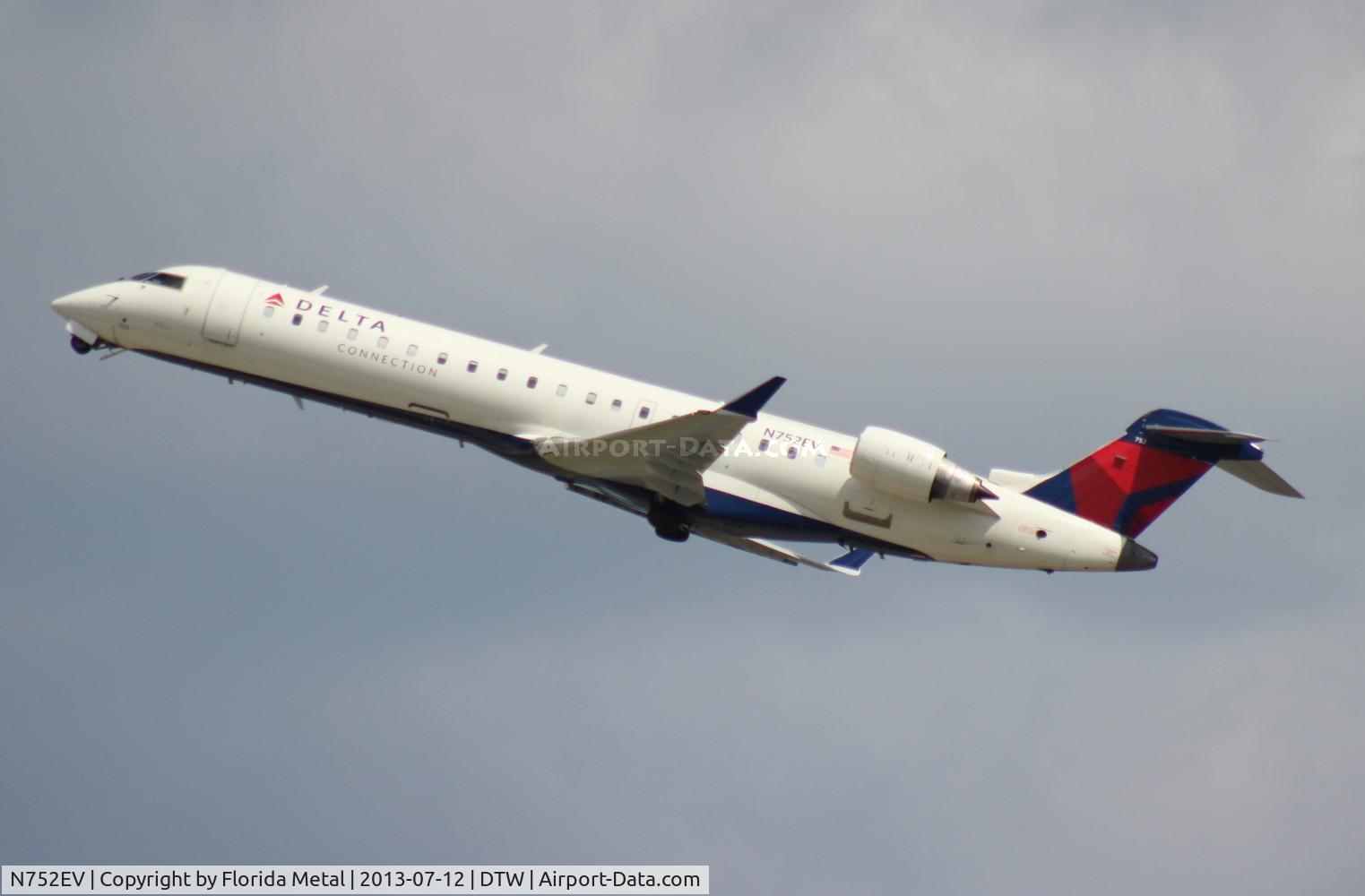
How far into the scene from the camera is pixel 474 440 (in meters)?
27.0

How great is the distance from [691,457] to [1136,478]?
8.72 metres

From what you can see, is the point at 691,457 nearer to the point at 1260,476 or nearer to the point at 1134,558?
the point at 1134,558

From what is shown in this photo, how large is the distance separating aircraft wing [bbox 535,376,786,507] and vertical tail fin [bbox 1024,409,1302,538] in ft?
21.7

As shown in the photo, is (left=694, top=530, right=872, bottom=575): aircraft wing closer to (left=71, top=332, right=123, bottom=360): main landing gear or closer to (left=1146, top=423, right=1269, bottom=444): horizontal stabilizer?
(left=1146, top=423, right=1269, bottom=444): horizontal stabilizer

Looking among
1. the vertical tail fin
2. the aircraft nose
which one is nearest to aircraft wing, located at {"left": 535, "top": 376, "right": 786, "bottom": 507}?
the vertical tail fin

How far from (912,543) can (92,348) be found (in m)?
16.5

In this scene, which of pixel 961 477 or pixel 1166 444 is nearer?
pixel 961 477

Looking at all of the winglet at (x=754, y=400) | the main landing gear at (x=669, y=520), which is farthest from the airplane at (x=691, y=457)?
the winglet at (x=754, y=400)

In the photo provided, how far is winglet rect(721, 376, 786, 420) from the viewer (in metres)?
23.0

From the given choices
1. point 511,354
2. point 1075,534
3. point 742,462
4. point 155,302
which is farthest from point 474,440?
point 1075,534

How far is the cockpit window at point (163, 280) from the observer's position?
2805 cm

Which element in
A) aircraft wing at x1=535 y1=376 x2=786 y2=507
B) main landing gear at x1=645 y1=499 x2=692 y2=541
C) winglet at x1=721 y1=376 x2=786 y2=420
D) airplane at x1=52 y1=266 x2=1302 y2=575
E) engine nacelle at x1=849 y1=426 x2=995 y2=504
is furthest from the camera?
main landing gear at x1=645 y1=499 x2=692 y2=541

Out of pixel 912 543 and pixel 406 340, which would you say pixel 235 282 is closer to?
Result: pixel 406 340

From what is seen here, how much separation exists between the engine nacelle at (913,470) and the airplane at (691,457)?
0.09 ft
